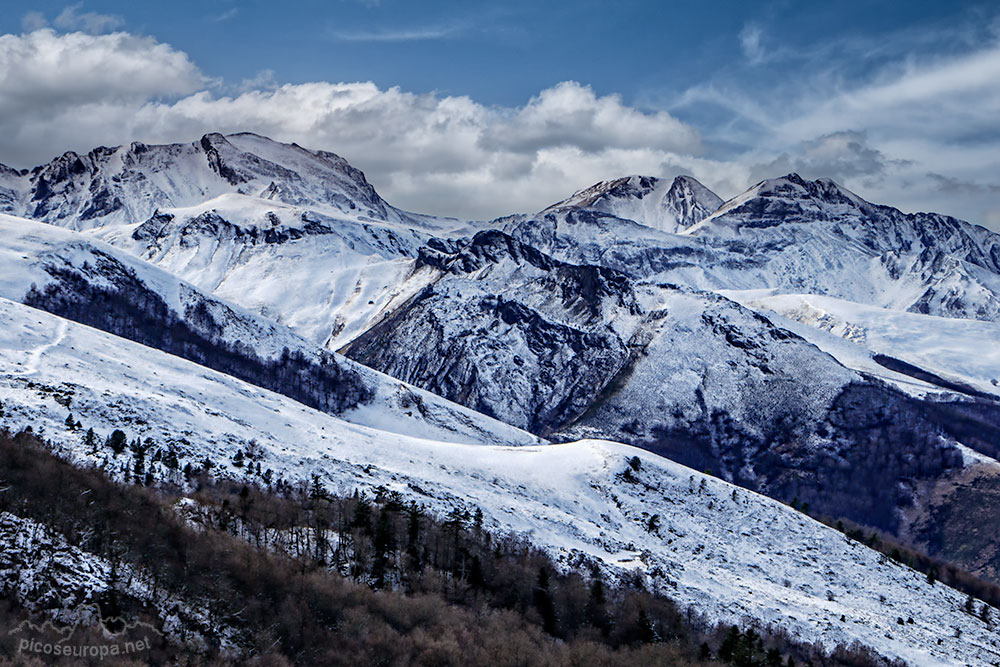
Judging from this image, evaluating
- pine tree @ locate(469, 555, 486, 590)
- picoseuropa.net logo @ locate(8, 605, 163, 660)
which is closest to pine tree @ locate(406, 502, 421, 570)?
pine tree @ locate(469, 555, 486, 590)

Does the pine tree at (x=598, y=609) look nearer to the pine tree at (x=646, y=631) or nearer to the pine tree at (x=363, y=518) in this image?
the pine tree at (x=646, y=631)

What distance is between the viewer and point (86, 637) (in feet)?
277

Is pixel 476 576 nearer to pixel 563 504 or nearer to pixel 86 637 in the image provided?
pixel 563 504

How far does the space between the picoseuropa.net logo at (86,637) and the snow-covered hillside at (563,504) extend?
46.5m

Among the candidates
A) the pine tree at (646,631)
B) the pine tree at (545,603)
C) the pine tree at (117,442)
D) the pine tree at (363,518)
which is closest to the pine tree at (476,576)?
the pine tree at (545,603)

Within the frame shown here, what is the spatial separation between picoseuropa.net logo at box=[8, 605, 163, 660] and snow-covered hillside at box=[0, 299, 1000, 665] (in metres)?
46.5

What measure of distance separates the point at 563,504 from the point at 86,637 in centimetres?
10824

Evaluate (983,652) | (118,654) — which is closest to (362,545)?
(118,654)

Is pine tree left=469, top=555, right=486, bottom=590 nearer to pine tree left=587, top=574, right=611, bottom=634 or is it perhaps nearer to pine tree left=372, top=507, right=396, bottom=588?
pine tree left=372, top=507, right=396, bottom=588

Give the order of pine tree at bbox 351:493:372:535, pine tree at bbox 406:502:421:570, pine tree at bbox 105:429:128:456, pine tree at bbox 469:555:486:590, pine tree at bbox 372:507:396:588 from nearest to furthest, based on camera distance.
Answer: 1. pine tree at bbox 372:507:396:588
2. pine tree at bbox 406:502:421:570
3. pine tree at bbox 469:555:486:590
4. pine tree at bbox 351:493:372:535
5. pine tree at bbox 105:429:128:456

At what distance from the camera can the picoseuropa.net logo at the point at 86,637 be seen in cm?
8038

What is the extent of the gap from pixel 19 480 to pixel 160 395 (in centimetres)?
6960

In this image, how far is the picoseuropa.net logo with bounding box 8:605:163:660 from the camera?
80375 mm

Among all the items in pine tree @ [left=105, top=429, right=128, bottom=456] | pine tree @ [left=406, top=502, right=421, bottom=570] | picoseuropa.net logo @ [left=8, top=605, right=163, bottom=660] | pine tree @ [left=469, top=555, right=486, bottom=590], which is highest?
pine tree @ [left=105, top=429, right=128, bottom=456]
